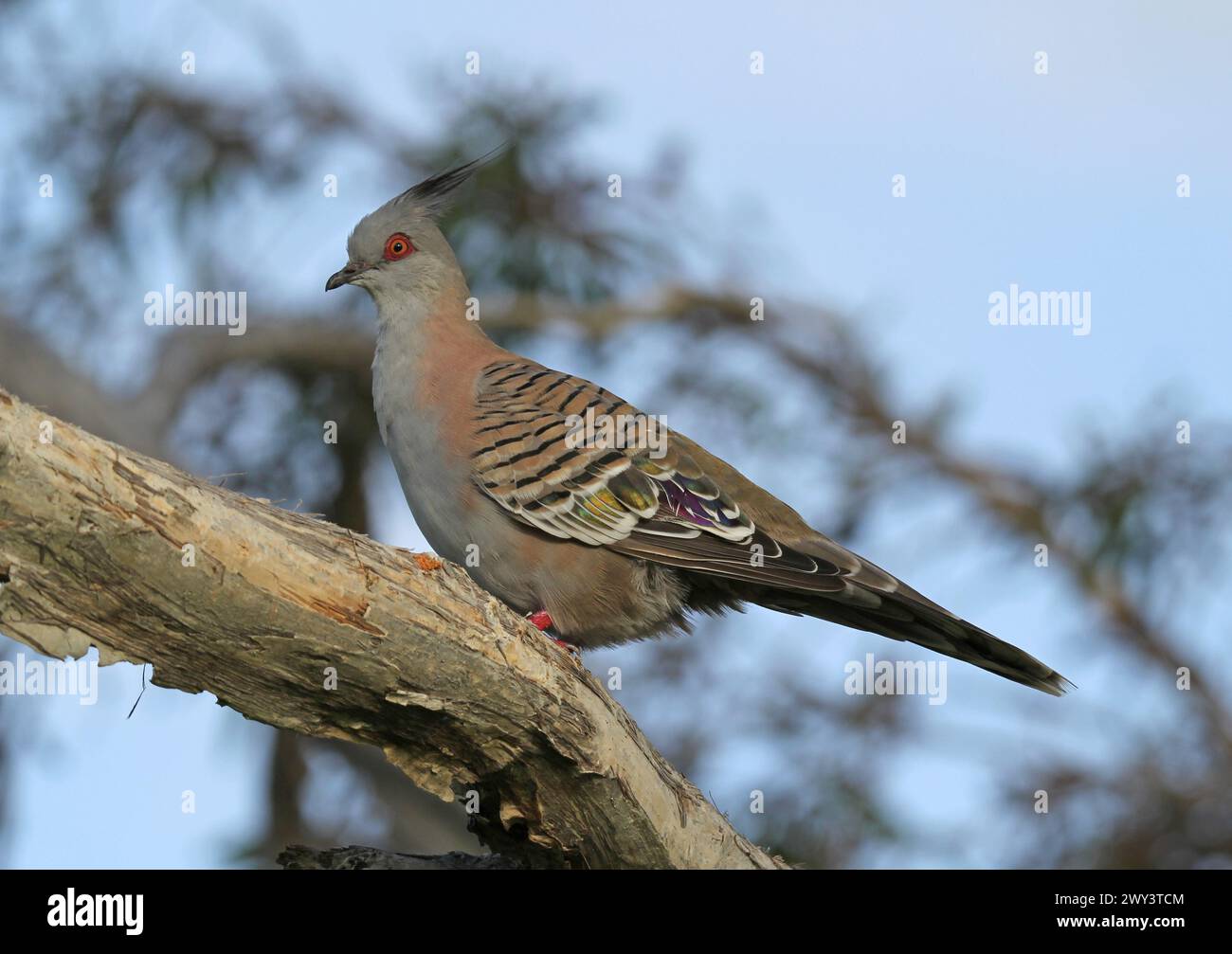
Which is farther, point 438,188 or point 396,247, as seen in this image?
point 438,188

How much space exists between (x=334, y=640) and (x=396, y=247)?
2.68 metres

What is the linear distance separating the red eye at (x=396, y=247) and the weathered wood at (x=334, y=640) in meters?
2.32

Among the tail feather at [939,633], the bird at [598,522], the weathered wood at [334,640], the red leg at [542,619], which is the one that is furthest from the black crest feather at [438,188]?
the weathered wood at [334,640]

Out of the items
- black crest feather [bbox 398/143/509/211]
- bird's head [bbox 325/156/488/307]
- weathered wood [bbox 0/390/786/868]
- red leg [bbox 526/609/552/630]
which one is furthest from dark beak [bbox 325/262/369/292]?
weathered wood [bbox 0/390/786/868]

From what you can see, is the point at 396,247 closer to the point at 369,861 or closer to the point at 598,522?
the point at 598,522

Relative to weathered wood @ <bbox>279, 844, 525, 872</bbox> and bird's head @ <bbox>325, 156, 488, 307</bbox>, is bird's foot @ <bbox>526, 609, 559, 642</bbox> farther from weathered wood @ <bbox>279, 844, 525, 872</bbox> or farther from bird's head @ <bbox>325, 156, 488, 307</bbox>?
bird's head @ <bbox>325, 156, 488, 307</bbox>

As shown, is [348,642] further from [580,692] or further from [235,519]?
[580,692]

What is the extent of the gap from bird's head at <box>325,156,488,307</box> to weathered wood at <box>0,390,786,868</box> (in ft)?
7.23

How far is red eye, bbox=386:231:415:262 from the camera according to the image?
6062 millimetres

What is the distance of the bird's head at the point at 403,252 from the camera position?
19.7ft

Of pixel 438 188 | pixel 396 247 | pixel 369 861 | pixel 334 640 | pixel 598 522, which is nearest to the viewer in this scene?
pixel 334 640

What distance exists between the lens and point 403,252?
6066mm

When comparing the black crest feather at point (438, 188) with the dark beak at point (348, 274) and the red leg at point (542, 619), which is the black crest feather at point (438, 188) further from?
the red leg at point (542, 619)

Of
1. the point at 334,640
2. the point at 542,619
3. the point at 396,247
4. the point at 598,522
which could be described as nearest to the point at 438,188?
the point at 396,247
